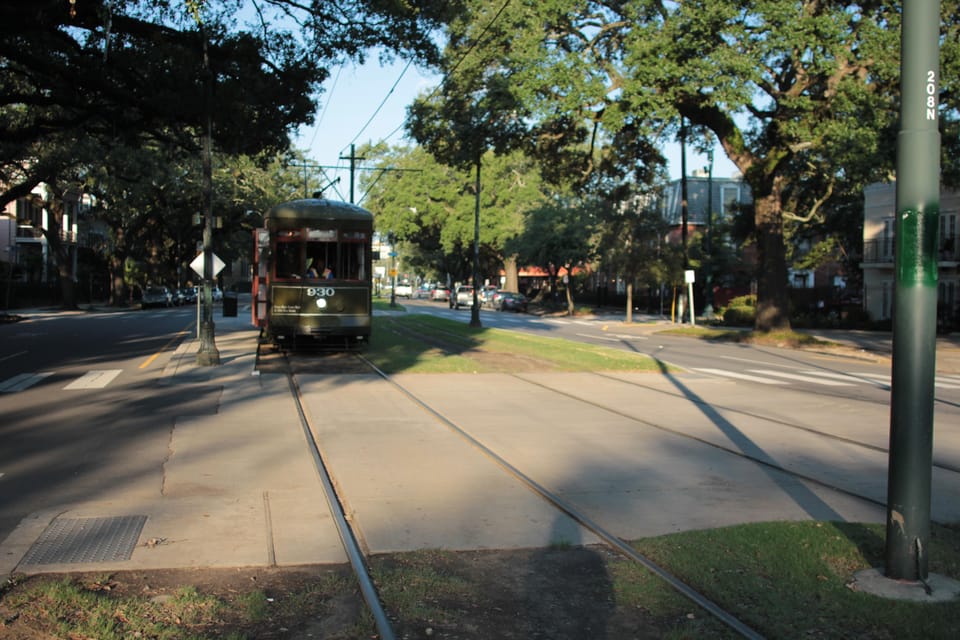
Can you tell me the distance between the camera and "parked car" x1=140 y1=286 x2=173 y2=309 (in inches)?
2393

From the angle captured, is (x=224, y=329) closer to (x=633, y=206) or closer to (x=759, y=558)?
(x=633, y=206)

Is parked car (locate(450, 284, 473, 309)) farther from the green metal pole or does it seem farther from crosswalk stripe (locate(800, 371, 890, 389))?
the green metal pole

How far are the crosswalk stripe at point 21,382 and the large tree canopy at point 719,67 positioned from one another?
1402cm

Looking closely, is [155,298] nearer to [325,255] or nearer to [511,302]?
[511,302]

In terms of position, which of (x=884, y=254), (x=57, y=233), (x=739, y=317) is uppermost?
(x=57, y=233)

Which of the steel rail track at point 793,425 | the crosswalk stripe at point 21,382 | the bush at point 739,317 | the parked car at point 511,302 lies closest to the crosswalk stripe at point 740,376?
the steel rail track at point 793,425

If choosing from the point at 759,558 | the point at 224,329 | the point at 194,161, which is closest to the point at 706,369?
the point at 759,558

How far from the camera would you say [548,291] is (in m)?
80.0

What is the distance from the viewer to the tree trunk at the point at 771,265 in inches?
1228

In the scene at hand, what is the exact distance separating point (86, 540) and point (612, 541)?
377 centimetres

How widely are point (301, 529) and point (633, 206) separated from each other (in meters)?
48.6

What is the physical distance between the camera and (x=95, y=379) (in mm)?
17203

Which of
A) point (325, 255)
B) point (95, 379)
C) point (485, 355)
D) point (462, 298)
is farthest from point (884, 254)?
point (95, 379)

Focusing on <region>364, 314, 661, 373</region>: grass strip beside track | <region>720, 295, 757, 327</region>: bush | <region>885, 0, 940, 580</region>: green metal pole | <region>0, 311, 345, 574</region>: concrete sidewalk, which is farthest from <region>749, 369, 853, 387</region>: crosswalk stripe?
<region>720, 295, 757, 327</region>: bush
